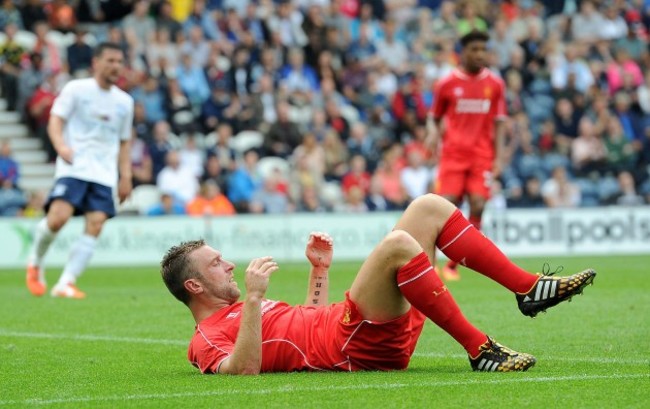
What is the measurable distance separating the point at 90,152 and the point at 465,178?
4424mm

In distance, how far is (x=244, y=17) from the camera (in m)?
25.7

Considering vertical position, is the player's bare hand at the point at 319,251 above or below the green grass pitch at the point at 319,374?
above

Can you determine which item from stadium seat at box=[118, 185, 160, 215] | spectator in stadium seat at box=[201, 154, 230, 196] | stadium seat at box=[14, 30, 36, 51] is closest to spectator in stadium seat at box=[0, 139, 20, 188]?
stadium seat at box=[118, 185, 160, 215]

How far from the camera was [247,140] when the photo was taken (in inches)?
935

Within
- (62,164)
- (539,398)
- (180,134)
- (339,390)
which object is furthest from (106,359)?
(180,134)

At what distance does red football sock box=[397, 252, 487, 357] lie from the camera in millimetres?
6398

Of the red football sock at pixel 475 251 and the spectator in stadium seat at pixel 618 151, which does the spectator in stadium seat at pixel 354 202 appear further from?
the red football sock at pixel 475 251

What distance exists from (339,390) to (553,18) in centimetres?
2435

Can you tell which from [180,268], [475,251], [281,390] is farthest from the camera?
[475,251]

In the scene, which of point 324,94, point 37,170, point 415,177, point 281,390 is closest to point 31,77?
point 37,170

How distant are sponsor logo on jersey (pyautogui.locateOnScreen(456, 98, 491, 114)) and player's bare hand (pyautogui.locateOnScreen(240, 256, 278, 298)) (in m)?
8.67

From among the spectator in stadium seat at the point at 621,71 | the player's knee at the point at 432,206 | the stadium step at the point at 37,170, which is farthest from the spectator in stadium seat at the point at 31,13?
the player's knee at the point at 432,206

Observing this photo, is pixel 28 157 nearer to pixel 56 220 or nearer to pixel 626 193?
pixel 56 220

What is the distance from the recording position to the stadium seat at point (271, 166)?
23016 millimetres
